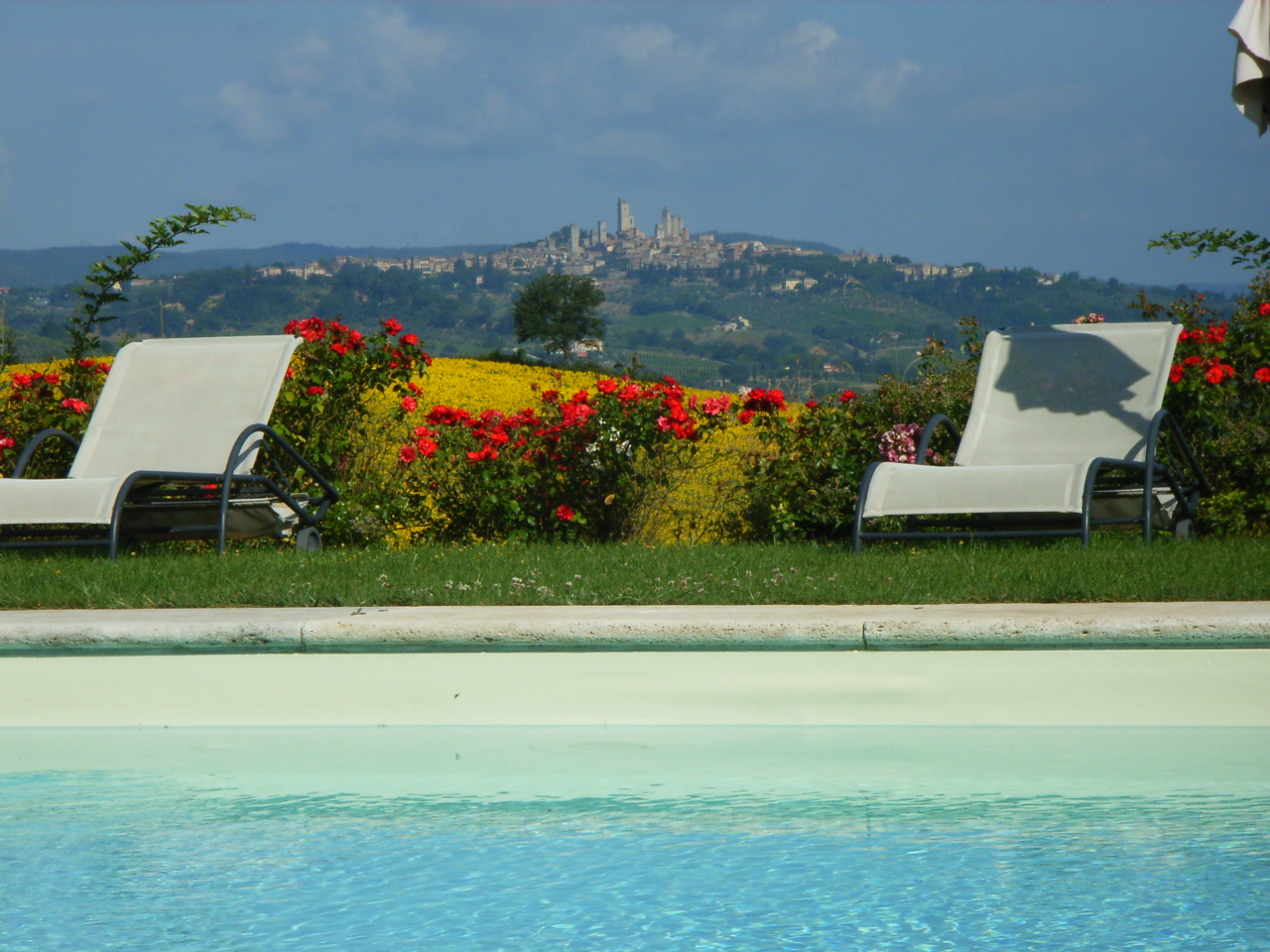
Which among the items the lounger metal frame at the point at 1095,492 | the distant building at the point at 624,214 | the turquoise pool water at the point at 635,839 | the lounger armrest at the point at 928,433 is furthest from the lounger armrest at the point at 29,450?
the distant building at the point at 624,214

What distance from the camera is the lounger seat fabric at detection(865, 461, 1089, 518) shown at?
4.93 meters

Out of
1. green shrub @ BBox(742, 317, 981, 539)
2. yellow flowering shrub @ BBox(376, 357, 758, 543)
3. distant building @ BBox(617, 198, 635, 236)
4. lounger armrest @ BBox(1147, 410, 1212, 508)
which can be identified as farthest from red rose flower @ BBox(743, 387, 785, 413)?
distant building @ BBox(617, 198, 635, 236)

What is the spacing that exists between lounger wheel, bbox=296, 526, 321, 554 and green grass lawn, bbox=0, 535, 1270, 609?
1.95ft

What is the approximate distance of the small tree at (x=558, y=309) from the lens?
181 feet

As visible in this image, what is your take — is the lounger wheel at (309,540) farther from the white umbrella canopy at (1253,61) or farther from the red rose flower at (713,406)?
the white umbrella canopy at (1253,61)

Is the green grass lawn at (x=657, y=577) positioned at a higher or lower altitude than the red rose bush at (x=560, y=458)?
lower

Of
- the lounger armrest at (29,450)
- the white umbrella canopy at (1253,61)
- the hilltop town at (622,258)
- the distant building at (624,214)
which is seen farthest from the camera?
the distant building at (624,214)

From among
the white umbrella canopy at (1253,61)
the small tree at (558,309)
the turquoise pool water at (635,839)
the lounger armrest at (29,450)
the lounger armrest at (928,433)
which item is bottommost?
the turquoise pool water at (635,839)

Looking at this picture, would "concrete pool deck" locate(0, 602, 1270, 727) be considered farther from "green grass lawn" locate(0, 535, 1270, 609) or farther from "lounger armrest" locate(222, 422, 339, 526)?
"lounger armrest" locate(222, 422, 339, 526)

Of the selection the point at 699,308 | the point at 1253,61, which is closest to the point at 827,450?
the point at 1253,61

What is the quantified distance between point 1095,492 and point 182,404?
4.48m

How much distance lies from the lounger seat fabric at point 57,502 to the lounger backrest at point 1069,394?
3967 millimetres

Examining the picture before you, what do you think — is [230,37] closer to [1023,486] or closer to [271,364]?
[271,364]

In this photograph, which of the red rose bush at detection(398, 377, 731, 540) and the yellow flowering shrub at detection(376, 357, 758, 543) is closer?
the red rose bush at detection(398, 377, 731, 540)
